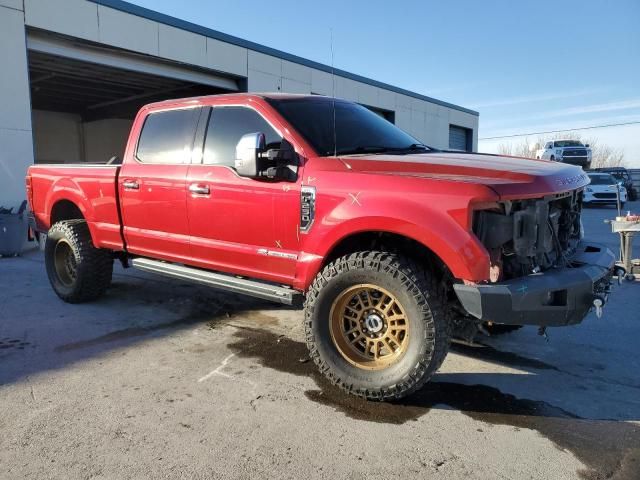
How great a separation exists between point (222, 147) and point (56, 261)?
3016mm

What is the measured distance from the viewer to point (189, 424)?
3086 mm

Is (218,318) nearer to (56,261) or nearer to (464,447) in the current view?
(56,261)

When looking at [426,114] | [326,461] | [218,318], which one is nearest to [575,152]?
[426,114]

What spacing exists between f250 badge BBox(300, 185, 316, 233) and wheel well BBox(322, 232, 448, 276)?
0.26 m

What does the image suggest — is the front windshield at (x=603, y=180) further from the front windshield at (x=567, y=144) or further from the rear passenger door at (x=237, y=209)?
the rear passenger door at (x=237, y=209)

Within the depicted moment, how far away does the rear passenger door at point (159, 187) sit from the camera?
4.61 m

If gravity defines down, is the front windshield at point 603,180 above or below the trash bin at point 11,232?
above

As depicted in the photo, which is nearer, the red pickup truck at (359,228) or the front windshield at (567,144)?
the red pickup truck at (359,228)

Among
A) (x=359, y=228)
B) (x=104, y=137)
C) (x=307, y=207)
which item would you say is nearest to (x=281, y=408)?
(x=359, y=228)

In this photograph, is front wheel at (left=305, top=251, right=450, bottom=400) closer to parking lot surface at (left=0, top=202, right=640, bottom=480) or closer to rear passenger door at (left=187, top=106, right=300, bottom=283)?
parking lot surface at (left=0, top=202, right=640, bottom=480)

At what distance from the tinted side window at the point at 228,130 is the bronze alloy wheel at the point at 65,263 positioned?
8.62 feet

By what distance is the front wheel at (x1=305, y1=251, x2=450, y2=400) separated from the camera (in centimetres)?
318

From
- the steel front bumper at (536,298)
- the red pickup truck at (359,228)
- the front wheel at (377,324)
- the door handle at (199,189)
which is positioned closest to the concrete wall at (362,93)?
the red pickup truck at (359,228)

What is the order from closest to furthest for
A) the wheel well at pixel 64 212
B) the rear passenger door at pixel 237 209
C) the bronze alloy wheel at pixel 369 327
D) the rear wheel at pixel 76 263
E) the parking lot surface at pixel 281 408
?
the parking lot surface at pixel 281 408, the bronze alloy wheel at pixel 369 327, the rear passenger door at pixel 237 209, the rear wheel at pixel 76 263, the wheel well at pixel 64 212
